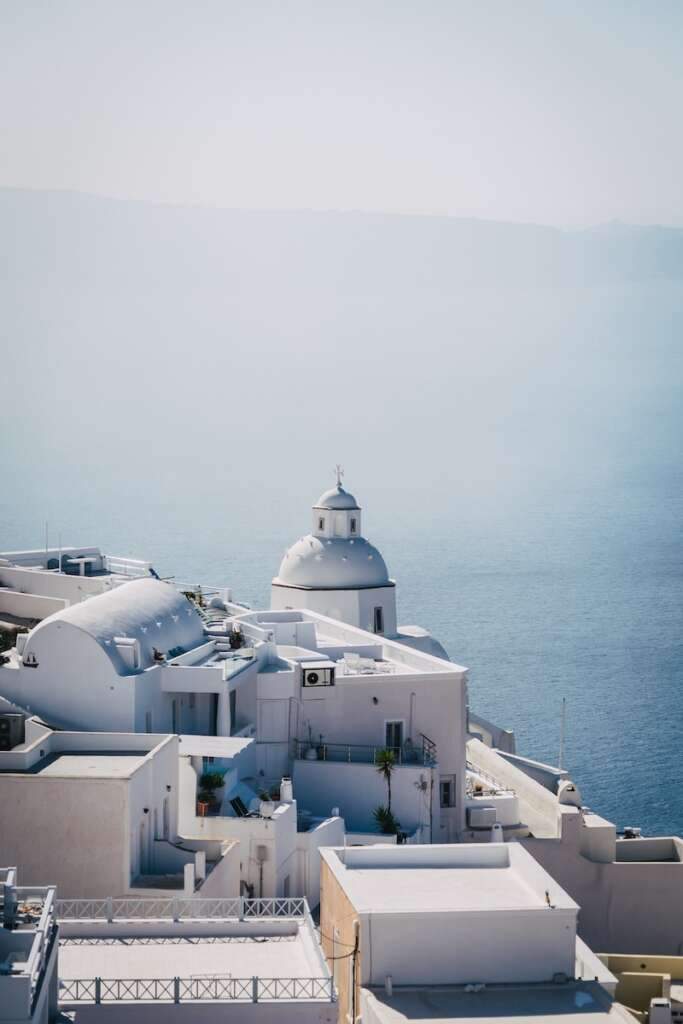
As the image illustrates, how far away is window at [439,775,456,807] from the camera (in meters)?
26.4

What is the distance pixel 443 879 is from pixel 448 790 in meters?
8.03

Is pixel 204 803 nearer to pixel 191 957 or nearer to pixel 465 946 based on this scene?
pixel 465 946

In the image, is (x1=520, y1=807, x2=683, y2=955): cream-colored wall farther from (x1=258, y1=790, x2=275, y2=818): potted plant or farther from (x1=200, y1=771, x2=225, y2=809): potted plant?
(x1=200, y1=771, x2=225, y2=809): potted plant

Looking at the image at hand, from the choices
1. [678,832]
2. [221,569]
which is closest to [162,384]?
[221,569]

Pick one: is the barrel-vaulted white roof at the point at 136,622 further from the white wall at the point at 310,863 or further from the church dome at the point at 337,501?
the church dome at the point at 337,501

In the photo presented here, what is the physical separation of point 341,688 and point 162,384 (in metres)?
149

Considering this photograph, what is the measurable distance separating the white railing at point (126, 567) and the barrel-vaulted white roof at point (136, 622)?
6.32 m

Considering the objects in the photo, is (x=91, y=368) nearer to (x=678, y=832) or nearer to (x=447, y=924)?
(x=678, y=832)

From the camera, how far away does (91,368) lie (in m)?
175

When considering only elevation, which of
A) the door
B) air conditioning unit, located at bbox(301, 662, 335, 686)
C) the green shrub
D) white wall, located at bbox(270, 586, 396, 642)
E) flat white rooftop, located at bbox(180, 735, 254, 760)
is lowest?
the green shrub

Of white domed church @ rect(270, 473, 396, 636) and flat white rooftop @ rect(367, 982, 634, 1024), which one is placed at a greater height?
white domed church @ rect(270, 473, 396, 636)

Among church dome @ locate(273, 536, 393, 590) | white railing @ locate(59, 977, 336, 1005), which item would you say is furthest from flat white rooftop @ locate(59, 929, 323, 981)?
church dome @ locate(273, 536, 393, 590)

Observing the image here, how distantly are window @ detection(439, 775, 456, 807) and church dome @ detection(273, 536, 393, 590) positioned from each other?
848 cm

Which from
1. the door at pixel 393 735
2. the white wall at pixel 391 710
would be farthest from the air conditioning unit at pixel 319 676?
the door at pixel 393 735
